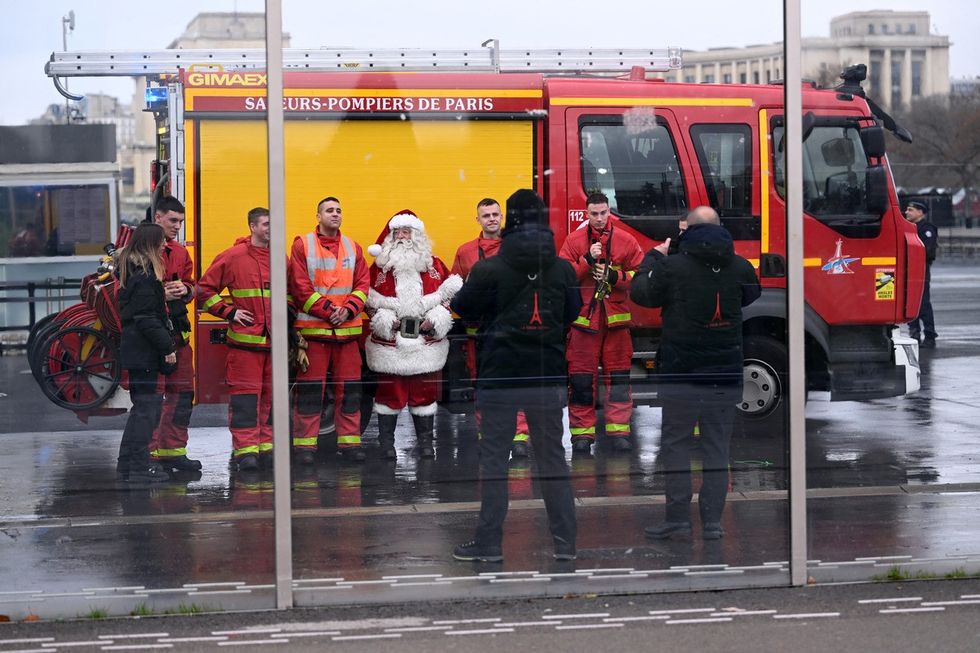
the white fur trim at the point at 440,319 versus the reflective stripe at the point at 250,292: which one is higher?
the reflective stripe at the point at 250,292

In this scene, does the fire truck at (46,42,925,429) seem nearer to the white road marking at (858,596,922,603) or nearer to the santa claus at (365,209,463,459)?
the santa claus at (365,209,463,459)

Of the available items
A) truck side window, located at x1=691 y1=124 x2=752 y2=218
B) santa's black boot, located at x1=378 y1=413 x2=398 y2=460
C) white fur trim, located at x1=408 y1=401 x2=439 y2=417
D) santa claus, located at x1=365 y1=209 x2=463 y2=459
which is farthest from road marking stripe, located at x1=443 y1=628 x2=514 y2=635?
truck side window, located at x1=691 y1=124 x2=752 y2=218

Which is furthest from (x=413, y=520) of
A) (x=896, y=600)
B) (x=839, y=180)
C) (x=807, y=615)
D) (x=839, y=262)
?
(x=839, y=180)

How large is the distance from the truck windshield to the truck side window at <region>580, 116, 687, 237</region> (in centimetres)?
87

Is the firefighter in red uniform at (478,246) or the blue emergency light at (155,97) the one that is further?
the blue emergency light at (155,97)

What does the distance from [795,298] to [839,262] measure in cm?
340

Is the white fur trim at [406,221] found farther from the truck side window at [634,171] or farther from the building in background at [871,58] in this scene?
the building in background at [871,58]

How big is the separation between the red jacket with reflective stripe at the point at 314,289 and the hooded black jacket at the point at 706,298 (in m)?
2.32

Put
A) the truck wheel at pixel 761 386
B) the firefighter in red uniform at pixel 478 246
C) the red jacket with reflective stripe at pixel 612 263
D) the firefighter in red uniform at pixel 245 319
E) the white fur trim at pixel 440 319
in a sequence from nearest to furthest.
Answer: the truck wheel at pixel 761 386 → the firefighter in red uniform at pixel 478 246 → the red jacket with reflective stripe at pixel 612 263 → the firefighter in red uniform at pixel 245 319 → the white fur trim at pixel 440 319

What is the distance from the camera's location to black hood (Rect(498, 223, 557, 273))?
267 inches

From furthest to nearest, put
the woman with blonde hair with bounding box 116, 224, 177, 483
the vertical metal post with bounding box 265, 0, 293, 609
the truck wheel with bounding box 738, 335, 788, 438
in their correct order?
the woman with blonde hair with bounding box 116, 224, 177, 483
the truck wheel with bounding box 738, 335, 788, 438
the vertical metal post with bounding box 265, 0, 293, 609

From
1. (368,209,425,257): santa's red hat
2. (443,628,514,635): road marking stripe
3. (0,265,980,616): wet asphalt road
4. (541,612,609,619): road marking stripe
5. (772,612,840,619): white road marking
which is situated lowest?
(443,628,514,635): road marking stripe

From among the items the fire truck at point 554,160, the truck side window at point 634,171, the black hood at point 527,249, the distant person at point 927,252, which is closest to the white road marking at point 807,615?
the black hood at point 527,249

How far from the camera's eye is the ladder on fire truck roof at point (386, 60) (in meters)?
8.00
